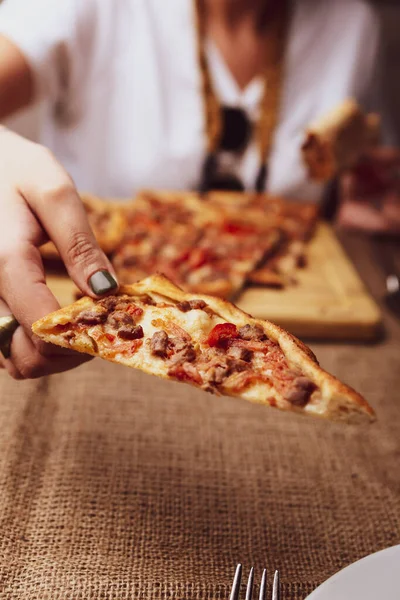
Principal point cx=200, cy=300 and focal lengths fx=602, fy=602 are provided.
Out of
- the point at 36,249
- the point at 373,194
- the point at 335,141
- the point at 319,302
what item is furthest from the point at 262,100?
the point at 36,249

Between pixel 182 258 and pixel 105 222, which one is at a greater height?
pixel 105 222

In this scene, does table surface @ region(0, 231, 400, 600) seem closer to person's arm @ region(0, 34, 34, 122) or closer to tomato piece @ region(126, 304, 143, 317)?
tomato piece @ region(126, 304, 143, 317)

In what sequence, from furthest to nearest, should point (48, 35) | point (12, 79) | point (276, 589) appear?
point (48, 35), point (12, 79), point (276, 589)

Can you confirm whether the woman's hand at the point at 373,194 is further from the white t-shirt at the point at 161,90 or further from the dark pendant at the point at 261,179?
the dark pendant at the point at 261,179

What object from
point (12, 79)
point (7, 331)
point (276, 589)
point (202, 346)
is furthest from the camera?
point (12, 79)

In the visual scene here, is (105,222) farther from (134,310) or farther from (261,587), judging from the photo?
(261,587)

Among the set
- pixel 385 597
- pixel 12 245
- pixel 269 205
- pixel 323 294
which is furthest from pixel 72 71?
pixel 385 597

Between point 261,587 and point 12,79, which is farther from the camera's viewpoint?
point 12,79

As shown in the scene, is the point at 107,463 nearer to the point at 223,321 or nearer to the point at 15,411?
the point at 15,411
